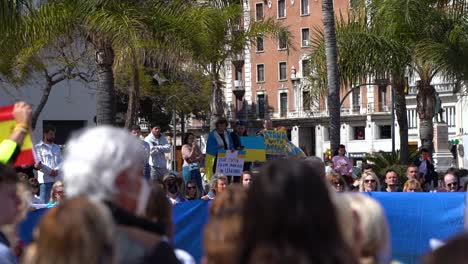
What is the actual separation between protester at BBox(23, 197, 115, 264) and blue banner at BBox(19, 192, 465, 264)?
5834 millimetres

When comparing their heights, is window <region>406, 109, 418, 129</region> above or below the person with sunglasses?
above

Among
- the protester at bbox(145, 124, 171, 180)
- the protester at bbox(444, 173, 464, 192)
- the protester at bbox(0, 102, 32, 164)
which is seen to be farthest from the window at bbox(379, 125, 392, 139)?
the protester at bbox(0, 102, 32, 164)

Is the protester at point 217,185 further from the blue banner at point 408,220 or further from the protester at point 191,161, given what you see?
the protester at point 191,161

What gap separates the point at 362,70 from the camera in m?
23.0

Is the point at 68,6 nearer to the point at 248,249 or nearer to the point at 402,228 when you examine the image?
the point at 402,228

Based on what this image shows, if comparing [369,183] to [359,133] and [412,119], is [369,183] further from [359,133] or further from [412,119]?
[359,133]

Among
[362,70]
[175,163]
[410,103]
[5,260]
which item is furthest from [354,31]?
[410,103]

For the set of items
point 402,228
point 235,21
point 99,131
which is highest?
point 235,21

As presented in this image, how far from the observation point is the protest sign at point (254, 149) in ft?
55.4

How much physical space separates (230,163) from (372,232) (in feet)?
38.9

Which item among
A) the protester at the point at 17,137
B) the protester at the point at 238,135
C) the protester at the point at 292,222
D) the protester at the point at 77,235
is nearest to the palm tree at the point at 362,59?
the protester at the point at 238,135

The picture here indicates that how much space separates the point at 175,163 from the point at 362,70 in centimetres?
1400

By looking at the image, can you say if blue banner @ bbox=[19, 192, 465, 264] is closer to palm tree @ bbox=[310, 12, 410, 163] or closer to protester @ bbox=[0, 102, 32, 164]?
protester @ bbox=[0, 102, 32, 164]

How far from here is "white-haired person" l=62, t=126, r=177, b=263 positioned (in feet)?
12.6
